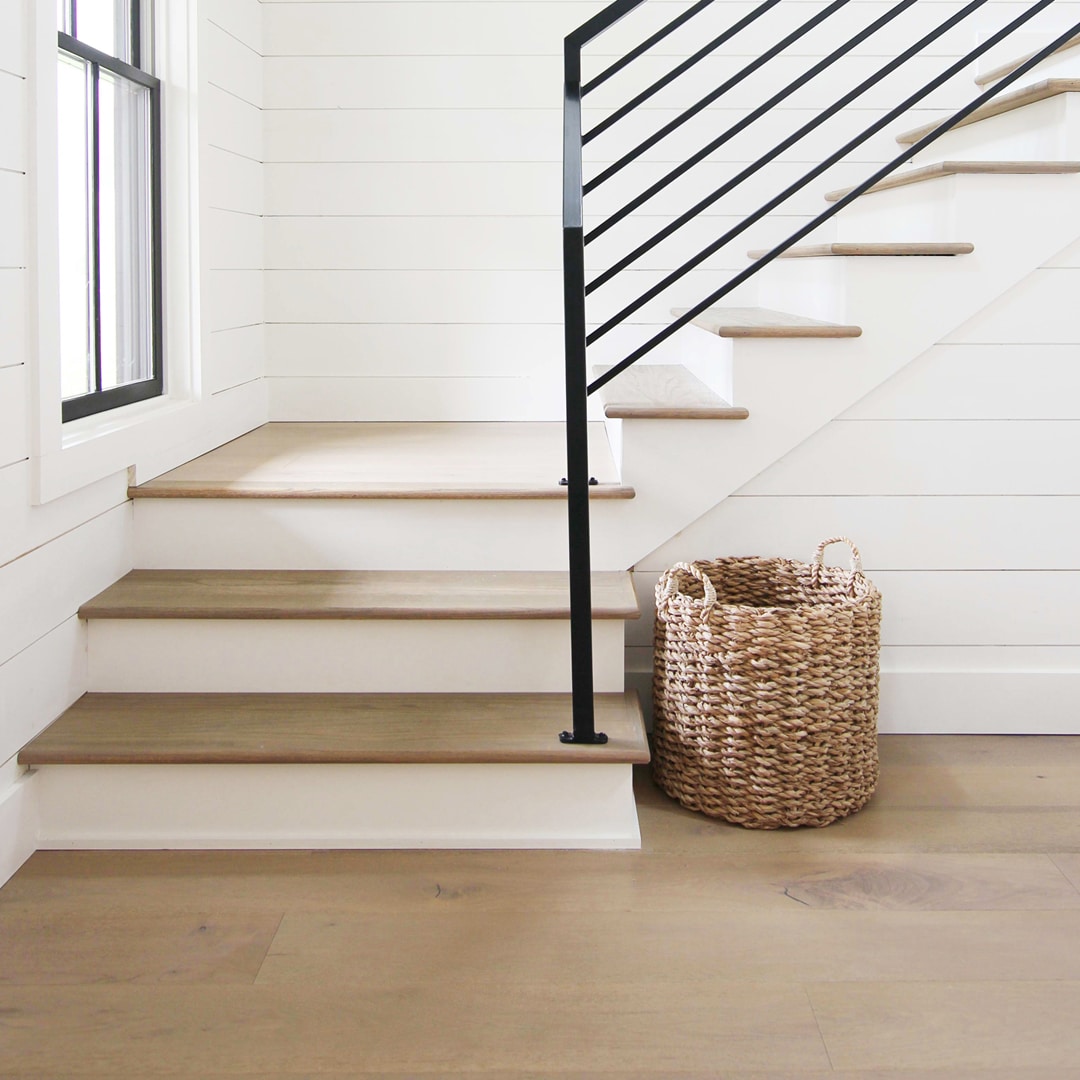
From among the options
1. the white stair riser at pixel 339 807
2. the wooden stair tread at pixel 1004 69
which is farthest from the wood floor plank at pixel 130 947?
the wooden stair tread at pixel 1004 69

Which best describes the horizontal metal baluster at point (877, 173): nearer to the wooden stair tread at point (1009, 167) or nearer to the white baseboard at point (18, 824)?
the wooden stair tread at point (1009, 167)

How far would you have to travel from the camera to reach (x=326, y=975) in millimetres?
1677

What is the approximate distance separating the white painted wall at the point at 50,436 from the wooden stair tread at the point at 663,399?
1.00 meters

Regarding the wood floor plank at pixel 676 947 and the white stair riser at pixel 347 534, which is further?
the white stair riser at pixel 347 534

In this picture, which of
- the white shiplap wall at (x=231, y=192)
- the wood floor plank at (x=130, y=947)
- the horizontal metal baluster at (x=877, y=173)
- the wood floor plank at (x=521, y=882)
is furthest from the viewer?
the white shiplap wall at (x=231, y=192)

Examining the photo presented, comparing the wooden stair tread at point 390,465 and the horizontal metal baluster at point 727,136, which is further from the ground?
the horizontal metal baluster at point 727,136

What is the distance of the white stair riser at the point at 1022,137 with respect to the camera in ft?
8.02

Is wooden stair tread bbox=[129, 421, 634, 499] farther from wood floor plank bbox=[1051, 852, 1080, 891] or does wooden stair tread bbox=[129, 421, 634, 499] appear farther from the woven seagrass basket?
wood floor plank bbox=[1051, 852, 1080, 891]

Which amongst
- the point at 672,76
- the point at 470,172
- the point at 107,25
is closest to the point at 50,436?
the point at 107,25

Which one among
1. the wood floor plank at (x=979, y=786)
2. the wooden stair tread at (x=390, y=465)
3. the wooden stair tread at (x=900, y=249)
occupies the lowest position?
the wood floor plank at (x=979, y=786)

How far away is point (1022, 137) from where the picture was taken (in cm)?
268

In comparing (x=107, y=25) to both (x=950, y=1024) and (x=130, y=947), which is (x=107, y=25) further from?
(x=950, y=1024)

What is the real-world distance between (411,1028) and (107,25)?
7.07ft

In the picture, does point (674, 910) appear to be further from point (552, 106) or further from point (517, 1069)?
point (552, 106)
